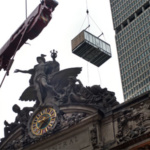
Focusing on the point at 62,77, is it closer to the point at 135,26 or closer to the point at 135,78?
the point at 135,78

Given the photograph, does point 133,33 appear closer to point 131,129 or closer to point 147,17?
point 147,17

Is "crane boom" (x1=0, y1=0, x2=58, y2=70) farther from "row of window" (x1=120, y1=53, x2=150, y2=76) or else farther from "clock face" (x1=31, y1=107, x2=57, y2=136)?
"row of window" (x1=120, y1=53, x2=150, y2=76)

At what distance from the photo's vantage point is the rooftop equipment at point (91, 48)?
72.2 metres

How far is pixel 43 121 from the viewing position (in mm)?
28125

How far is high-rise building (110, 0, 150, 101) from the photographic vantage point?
98.8 meters

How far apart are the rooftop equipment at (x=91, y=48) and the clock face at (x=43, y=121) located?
42.4 m

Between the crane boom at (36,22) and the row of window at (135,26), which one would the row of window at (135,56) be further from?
the crane boom at (36,22)

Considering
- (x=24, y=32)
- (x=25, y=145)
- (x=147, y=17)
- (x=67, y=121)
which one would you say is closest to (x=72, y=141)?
(x=67, y=121)

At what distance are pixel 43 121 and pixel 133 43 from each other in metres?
79.6

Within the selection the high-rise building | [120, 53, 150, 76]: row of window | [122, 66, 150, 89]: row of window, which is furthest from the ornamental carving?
[120, 53, 150, 76]: row of window

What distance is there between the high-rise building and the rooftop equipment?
75.8ft

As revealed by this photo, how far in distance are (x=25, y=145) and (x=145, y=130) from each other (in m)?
9.06

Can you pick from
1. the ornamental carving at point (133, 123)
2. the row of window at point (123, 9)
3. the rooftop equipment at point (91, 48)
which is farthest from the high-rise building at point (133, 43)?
the ornamental carving at point (133, 123)

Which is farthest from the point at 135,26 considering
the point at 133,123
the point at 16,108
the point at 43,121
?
the point at 133,123
